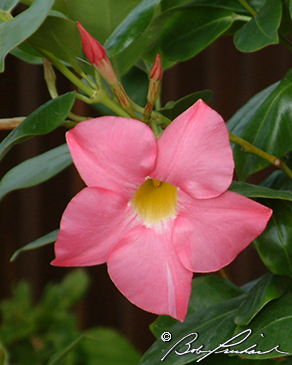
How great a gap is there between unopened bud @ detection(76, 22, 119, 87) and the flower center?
0.10 m

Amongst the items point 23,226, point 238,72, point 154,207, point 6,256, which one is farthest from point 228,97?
point 154,207

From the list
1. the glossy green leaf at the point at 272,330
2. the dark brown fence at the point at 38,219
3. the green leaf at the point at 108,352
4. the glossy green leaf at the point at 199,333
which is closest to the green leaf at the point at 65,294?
the green leaf at the point at 108,352

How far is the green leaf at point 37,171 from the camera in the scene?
2.04 ft

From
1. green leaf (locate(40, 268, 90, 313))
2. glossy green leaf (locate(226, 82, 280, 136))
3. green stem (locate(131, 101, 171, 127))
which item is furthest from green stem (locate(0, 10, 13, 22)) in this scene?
green leaf (locate(40, 268, 90, 313))

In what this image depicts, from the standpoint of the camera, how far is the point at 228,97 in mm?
2029

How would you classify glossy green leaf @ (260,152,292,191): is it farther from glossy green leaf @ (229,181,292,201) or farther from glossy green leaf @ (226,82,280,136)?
glossy green leaf @ (229,181,292,201)

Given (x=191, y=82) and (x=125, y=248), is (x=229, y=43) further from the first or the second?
(x=125, y=248)

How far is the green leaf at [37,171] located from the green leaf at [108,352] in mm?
316

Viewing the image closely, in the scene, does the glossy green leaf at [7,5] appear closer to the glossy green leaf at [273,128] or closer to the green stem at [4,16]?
the green stem at [4,16]

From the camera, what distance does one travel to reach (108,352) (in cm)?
81

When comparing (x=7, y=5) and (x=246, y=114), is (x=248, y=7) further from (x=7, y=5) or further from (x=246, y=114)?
(x=7, y=5)

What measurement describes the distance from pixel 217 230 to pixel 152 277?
0.21 ft

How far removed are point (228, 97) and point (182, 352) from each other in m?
1.66

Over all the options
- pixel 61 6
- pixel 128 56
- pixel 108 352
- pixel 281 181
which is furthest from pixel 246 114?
pixel 108 352
